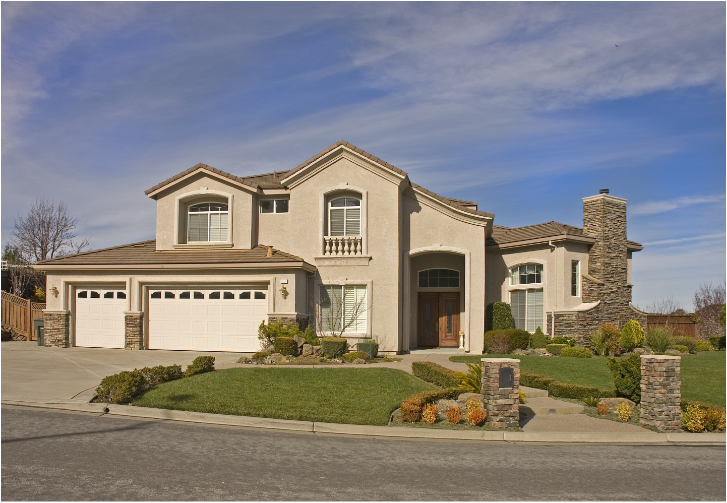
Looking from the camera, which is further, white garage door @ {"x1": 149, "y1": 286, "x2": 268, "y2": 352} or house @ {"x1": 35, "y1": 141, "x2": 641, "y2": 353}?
house @ {"x1": 35, "y1": 141, "x2": 641, "y2": 353}

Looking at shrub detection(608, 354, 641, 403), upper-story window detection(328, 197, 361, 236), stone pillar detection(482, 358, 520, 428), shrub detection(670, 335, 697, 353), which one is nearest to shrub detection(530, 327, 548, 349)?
shrub detection(670, 335, 697, 353)

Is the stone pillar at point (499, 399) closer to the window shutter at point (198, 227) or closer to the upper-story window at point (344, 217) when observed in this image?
the upper-story window at point (344, 217)

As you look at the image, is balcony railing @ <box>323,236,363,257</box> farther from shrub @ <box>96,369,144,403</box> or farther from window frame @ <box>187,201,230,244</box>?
shrub @ <box>96,369,144,403</box>

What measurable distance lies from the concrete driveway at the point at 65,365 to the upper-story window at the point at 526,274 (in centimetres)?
1162

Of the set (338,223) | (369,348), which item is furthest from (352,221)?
(369,348)

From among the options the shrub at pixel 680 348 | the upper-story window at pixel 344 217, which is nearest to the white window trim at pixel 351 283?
the upper-story window at pixel 344 217

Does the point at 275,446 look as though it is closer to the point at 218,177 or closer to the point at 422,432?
the point at 422,432

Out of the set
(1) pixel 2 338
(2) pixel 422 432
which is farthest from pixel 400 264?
(1) pixel 2 338

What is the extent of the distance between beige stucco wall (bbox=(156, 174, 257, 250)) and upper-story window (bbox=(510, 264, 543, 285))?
1061 cm

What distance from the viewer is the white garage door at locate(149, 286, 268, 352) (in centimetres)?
2222

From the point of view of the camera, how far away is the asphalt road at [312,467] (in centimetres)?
733

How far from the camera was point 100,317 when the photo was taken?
2312 cm

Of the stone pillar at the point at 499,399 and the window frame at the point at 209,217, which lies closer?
the stone pillar at the point at 499,399

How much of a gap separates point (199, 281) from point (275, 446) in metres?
13.5
